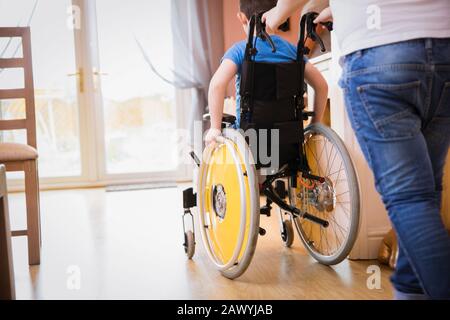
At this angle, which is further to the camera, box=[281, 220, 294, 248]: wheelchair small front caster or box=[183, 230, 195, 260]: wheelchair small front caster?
box=[281, 220, 294, 248]: wheelchair small front caster

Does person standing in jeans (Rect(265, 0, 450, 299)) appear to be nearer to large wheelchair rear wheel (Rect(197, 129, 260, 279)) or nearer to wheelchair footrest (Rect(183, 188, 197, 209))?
large wheelchair rear wheel (Rect(197, 129, 260, 279))

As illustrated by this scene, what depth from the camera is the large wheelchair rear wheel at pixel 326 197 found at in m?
1.49

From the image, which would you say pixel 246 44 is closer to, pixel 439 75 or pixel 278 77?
pixel 278 77

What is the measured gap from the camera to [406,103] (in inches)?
32.0

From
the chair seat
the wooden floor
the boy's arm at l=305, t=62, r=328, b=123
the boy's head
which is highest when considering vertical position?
the boy's head

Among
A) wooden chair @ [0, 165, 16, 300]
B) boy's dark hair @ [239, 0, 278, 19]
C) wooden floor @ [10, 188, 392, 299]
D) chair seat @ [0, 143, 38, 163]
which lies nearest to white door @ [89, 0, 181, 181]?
wooden floor @ [10, 188, 392, 299]

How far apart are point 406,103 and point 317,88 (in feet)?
2.68

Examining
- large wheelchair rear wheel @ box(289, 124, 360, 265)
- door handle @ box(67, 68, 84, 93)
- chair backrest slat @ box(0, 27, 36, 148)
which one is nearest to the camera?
large wheelchair rear wheel @ box(289, 124, 360, 265)

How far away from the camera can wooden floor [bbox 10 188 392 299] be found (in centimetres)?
138

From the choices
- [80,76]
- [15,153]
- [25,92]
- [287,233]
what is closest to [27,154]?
[15,153]

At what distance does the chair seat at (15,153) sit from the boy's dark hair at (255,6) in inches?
38.9

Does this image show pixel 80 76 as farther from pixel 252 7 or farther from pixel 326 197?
pixel 326 197

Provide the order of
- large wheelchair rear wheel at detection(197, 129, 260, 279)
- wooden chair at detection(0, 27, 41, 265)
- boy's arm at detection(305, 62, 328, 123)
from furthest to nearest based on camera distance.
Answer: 1. wooden chair at detection(0, 27, 41, 265)
2. boy's arm at detection(305, 62, 328, 123)
3. large wheelchair rear wheel at detection(197, 129, 260, 279)

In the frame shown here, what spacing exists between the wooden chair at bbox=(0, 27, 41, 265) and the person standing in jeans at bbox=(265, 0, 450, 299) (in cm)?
134
